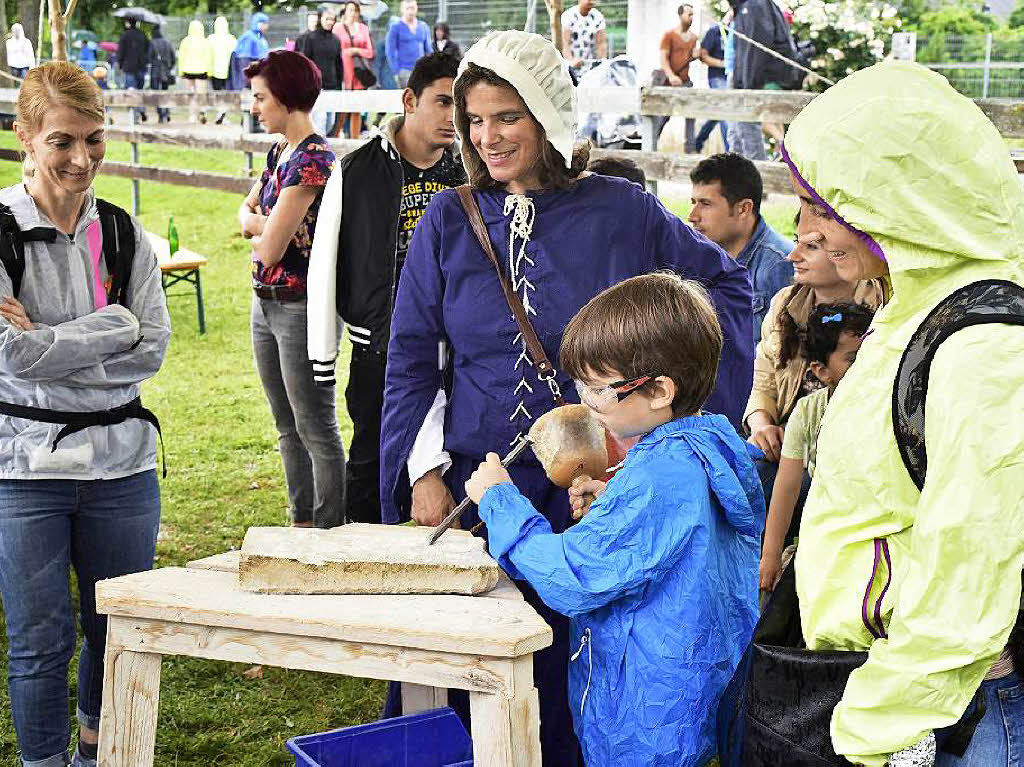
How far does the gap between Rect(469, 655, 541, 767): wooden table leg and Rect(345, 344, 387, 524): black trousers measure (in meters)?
2.27

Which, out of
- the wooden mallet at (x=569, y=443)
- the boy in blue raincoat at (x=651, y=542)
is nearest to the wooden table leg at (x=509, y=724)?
the boy in blue raincoat at (x=651, y=542)

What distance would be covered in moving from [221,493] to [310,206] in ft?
6.70

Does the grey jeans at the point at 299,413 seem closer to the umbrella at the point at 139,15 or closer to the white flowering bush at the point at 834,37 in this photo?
the white flowering bush at the point at 834,37

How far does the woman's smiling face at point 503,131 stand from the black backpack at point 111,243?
96 centimetres

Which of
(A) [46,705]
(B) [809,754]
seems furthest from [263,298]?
(B) [809,754]

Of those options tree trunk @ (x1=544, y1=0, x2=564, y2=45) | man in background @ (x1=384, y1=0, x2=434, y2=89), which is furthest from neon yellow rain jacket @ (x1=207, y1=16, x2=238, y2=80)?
tree trunk @ (x1=544, y1=0, x2=564, y2=45)

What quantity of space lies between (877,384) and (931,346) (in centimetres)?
11

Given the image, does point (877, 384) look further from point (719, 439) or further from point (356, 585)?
point (356, 585)

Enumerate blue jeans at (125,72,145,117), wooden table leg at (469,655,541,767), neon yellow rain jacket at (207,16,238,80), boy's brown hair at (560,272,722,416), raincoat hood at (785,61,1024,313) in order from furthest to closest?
blue jeans at (125,72,145,117)
neon yellow rain jacket at (207,16,238,80)
boy's brown hair at (560,272,722,416)
wooden table leg at (469,655,541,767)
raincoat hood at (785,61,1024,313)

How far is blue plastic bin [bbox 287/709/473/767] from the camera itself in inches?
101

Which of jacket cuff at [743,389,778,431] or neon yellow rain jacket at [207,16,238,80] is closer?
jacket cuff at [743,389,778,431]

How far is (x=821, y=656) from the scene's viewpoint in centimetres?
167

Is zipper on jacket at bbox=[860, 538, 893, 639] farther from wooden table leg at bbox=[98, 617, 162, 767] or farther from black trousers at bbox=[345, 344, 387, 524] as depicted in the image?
black trousers at bbox=[345, 344, 387, 524]

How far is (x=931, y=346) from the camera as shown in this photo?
59.2 inches
